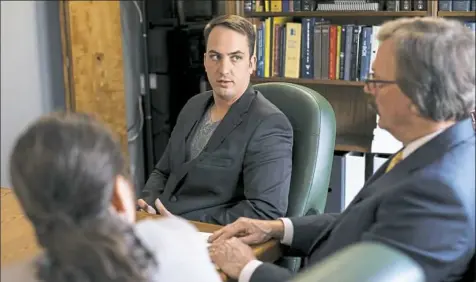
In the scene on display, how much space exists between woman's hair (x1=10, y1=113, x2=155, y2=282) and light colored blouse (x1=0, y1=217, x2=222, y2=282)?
0.40 ft

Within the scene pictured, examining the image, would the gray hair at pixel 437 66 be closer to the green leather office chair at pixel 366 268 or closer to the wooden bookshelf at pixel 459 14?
the green leather office chair at pixel 366 268

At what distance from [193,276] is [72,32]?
2.55m

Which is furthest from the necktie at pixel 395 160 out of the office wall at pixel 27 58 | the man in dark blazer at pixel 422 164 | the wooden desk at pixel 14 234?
the office wall at pixel 27 58

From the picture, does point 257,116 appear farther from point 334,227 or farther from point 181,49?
point 181,49

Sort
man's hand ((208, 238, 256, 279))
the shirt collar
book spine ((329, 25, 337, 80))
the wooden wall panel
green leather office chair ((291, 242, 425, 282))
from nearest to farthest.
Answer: green leather office chair ((291, 242, 425, 282)) → the shirt collar → man's hand ((208, 238, 256, 279)) → book spine ((329, 25, 337, 80)) → the wooden wall panel

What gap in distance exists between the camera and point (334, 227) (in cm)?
134

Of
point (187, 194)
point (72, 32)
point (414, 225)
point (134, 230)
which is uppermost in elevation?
point (72, 32)

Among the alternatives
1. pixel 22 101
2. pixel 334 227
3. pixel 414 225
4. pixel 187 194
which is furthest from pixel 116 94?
pixel 414 225

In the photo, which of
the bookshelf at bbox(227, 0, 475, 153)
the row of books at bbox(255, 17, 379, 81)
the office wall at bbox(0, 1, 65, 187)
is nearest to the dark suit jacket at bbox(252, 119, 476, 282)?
the bookshelf at bbox(227, 0, 475, 153)

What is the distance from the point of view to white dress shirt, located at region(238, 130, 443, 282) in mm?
1223

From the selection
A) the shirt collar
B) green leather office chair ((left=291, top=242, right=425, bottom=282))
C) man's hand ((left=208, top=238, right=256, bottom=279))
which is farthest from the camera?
man's hand ((left=208, top=238, right=256, bottom=279))

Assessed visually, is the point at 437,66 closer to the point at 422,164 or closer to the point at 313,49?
the point at 422,164

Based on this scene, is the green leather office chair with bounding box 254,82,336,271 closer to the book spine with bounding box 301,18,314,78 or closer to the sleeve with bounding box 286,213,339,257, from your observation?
the sleeve with bounding box 286,213,339,257

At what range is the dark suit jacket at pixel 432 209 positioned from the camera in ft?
3.59
